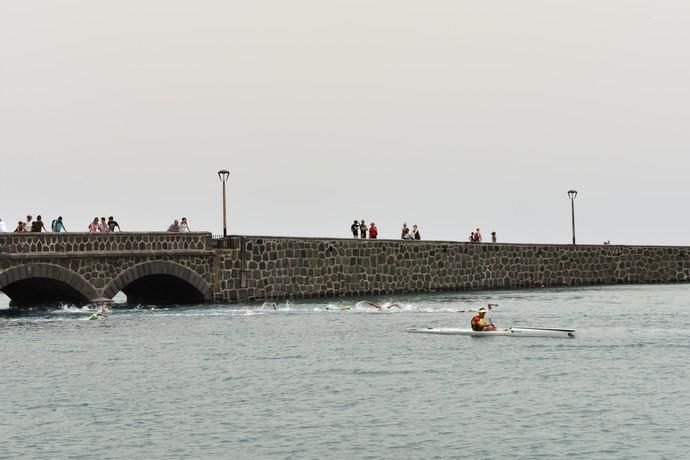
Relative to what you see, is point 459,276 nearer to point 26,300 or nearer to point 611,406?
point 26,300

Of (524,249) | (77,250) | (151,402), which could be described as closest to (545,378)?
(151,402)

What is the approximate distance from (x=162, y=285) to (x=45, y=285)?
6340 millimetres

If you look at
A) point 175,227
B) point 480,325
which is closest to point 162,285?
point 175,227

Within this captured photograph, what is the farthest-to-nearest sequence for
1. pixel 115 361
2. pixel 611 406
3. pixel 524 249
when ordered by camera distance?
pixel 524 249
pixel 115 361
pixel 611 406

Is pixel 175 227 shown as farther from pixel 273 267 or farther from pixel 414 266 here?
pixel 414 266

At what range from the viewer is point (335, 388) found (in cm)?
3228

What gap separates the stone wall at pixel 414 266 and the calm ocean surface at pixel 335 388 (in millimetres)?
8322

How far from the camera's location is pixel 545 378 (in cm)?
3359

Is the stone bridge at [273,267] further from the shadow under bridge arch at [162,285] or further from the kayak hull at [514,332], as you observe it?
the kayak hull at [514,332]

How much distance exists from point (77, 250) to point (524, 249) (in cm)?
3213

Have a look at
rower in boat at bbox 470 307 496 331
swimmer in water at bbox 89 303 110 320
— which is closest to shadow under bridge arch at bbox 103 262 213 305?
swimmer in water at bbox 89 303 110 320

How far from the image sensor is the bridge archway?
50.2 m

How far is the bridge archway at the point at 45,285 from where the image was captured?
50.2 m

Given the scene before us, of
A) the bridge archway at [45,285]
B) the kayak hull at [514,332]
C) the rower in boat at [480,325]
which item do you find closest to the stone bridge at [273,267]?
the bridge archway at [45,285]
